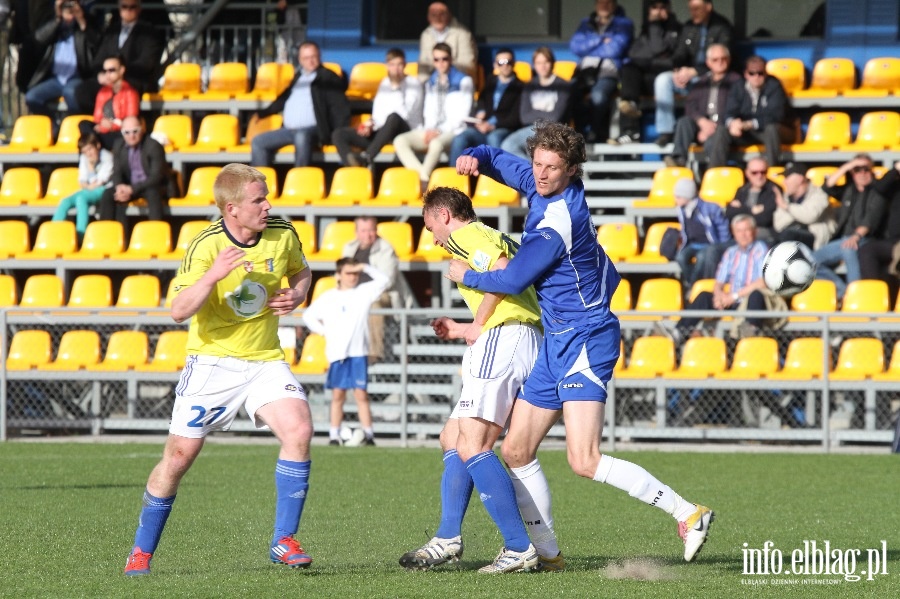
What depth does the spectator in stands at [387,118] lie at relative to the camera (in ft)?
56.1

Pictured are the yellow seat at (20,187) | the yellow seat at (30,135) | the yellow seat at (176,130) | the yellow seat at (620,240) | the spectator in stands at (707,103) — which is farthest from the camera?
the yellow seat at (30,135)

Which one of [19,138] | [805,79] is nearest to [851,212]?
[805,79]

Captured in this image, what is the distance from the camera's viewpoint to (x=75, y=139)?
60.2 ft

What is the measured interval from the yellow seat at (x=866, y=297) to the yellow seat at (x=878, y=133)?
2623 millimetres

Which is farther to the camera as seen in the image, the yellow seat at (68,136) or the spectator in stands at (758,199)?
the yellow seat at (68,136)

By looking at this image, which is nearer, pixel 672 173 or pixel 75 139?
pixel 672 173

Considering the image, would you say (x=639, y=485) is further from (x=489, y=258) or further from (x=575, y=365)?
(x=489, y=258)

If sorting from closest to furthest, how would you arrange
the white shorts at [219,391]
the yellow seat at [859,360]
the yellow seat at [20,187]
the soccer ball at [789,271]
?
1. the white shorts at [219,391]
2. the soccer ball at [789,271]
3. the yellow seat at [859,360]
4. the yellow seat at [20,187]

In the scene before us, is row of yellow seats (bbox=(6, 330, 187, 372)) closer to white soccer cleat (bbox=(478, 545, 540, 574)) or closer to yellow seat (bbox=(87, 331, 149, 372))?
yellow seat (bbox=(87, 331, 149, 372))

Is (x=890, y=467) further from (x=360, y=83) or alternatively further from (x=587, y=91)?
(x=360, y=83)

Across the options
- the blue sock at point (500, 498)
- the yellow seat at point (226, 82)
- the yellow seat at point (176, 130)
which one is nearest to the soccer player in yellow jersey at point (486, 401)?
the blue sock at point (500, 498)

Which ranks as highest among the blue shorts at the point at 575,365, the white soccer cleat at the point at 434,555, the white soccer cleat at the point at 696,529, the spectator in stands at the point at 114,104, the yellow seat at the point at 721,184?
the spectator in stands at the point at 114,104

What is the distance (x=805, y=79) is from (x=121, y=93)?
8438 millimetres

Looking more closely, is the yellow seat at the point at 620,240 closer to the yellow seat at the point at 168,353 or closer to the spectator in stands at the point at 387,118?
the spectator in stands at the point at 387,118
